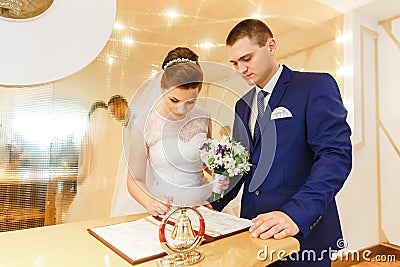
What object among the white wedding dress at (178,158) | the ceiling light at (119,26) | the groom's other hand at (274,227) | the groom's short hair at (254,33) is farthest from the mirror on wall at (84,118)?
the groom's other hand at (274,227)

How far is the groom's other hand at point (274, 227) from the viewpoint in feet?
3.05

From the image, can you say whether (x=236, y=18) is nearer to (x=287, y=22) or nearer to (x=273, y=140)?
(x=287, y=22)

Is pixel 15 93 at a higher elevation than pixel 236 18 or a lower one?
lower

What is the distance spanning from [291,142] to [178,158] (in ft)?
2.11

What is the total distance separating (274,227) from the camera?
945 millimetres

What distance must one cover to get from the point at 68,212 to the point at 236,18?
164cm

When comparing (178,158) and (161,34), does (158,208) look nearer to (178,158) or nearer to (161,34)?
(178,158)

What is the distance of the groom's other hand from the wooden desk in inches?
0.9

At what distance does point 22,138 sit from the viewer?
4.62 feet

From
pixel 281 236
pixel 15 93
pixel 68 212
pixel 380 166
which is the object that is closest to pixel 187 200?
pixel 281 236

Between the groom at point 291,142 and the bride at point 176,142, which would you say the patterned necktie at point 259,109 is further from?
the bride at point 176,142

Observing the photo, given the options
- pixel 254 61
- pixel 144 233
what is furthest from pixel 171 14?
pixel 144 233

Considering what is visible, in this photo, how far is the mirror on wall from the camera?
1.39 metres

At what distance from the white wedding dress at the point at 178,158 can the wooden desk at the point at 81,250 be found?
16 cm
